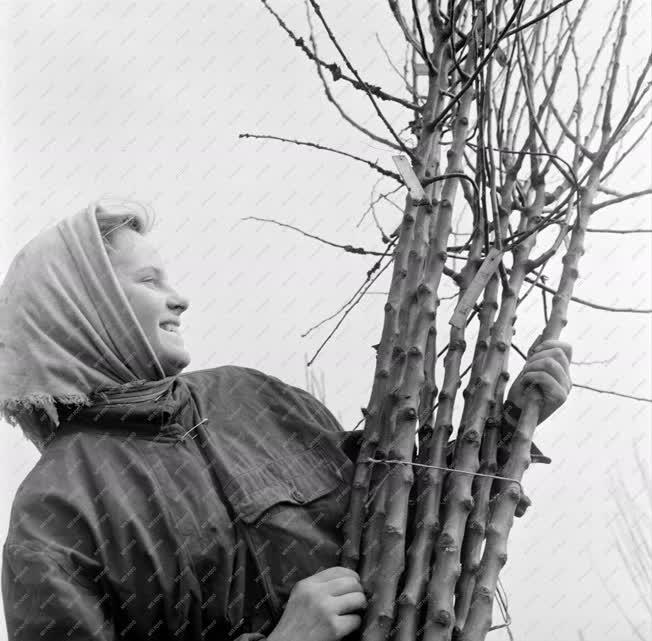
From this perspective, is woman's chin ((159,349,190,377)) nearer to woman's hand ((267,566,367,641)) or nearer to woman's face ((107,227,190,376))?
woman's face ((107,227,190,376))

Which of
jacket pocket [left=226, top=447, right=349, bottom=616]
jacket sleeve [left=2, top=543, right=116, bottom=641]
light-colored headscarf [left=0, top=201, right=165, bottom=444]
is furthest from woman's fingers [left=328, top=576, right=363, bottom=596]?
light-colored headscarf [left=0, top=201, right=165, bottom=444]

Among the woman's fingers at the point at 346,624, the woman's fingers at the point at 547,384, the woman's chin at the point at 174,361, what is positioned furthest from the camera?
the woman's chin at the point at 174,361

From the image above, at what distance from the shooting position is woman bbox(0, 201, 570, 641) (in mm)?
1140

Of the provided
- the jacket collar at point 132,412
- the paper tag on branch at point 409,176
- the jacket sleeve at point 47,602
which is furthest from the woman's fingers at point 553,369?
the jacket sleeve at point 47,602

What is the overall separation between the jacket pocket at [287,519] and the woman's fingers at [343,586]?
11cm

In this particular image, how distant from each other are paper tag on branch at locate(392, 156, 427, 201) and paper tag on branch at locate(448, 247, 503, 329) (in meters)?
0.15

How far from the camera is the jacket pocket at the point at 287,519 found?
4.00ft

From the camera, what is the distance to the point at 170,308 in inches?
57.4

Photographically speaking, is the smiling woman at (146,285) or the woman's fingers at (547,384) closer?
the woman's fingers at (547,384)

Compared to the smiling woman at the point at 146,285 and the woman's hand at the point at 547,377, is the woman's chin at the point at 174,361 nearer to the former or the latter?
the smiling woman at the point at 146,285

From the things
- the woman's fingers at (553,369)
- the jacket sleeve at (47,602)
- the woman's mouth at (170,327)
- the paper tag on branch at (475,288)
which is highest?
the paper tag on branch at (475,288)

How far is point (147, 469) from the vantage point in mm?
1277

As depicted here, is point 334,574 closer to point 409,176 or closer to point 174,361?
point 174,361

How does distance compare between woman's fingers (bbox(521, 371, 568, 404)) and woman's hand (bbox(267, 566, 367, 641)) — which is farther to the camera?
woman's fingers (bbox(521, 371, 568, 404))
